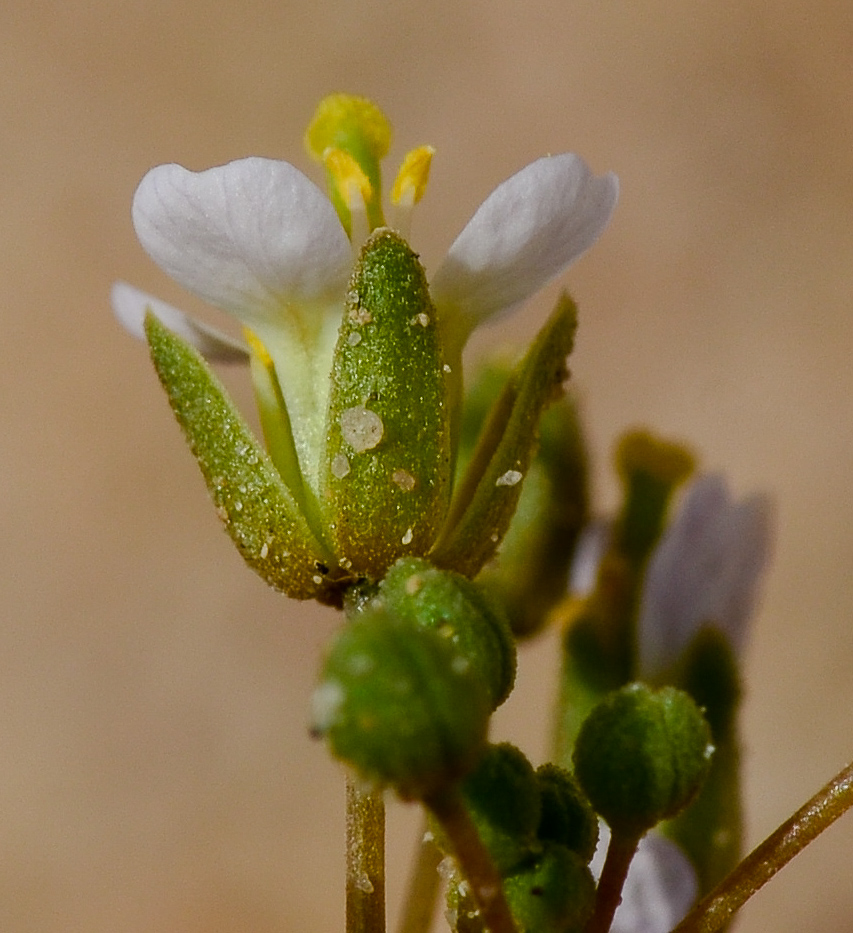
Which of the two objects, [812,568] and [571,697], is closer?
[571,697]

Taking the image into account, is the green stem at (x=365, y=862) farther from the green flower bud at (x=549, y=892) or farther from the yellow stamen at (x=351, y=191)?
the yellow stamen at (x=351, y=191)

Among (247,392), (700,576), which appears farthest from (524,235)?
(247,392)

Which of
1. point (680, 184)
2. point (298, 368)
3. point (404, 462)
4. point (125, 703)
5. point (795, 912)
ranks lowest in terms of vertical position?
point (795, 912)

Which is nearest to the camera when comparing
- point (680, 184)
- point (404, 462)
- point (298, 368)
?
point (404, 462)

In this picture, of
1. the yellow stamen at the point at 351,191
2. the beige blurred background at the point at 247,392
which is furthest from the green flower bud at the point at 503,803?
the beige blurred background at the point at 247,392

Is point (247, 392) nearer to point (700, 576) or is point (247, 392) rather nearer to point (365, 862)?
point (700, 576)

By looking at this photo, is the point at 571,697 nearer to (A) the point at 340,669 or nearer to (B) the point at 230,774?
(A) the point at 340,669

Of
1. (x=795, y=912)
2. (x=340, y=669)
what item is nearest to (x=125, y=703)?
(x=795, y=912)
